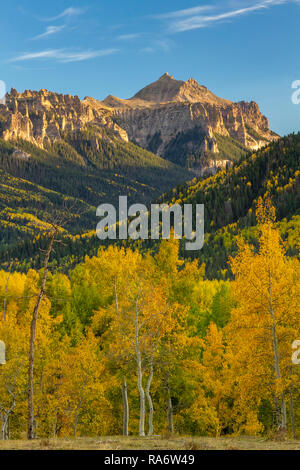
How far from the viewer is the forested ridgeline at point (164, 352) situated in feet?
108

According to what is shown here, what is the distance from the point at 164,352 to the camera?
41.3 meters

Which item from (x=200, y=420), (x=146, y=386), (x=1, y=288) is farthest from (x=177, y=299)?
(x=1, y=288)

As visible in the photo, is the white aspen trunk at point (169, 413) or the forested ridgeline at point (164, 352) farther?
the white aspen trunk at point (169, 413)

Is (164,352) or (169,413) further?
(169,413)

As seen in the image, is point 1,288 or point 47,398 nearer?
point 47,398

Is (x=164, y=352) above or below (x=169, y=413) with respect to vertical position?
above

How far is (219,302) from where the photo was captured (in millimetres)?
65250

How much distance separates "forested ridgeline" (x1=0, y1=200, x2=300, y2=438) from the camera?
32.9 m

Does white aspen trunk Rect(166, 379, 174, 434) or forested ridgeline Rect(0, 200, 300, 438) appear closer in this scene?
forested ridgeline Rect(0, 200, 300, 438)

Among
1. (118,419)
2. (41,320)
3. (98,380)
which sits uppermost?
(41,320)
